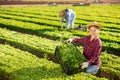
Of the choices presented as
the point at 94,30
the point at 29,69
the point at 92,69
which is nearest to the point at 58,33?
the point at 29,69

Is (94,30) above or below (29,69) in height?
above

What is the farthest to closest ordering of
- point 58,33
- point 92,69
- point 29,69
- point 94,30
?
point 58,33 → point 29,69 → point 92,69 → point 94,30

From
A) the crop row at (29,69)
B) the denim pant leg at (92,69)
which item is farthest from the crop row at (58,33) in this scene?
the denim pant leg at (92,69)

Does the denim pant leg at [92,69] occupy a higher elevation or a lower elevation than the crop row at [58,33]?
higher

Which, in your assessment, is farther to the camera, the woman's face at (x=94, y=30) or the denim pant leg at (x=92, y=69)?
the denim pant leg at (x=92, y=69)

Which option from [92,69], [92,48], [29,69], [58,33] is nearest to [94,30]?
[92,48]

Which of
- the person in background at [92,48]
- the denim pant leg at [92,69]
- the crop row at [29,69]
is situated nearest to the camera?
the person in background at [92,48]

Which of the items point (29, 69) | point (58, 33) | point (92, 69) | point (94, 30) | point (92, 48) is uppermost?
point (94, 30)

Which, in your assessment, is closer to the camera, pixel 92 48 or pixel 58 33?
pixel 92 48

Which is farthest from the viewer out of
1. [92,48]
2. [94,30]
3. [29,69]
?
[29,69]

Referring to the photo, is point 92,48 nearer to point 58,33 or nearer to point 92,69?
point 92,69

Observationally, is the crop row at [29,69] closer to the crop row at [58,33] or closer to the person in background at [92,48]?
the person in background at [92,48]

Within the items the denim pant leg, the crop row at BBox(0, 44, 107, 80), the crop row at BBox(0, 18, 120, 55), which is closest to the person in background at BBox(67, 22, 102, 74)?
the denim pant leg

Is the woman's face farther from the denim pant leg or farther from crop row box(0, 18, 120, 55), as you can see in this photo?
crop row box(0, 18, 120, 55)
